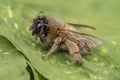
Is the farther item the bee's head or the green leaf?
the bee's head

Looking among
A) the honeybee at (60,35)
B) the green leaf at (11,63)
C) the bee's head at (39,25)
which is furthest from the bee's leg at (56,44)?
the green leaf at (11,63)

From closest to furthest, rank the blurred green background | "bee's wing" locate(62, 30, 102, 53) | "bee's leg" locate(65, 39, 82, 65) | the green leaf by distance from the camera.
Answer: the green leaf < the blurred green background < "bee's leg" locate(65, 39, 82, 65) < "bee's wing" locate(62, 30, 102, 53)

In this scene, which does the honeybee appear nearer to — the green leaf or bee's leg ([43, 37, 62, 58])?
bee's leg ([43, 37, 62, 58])

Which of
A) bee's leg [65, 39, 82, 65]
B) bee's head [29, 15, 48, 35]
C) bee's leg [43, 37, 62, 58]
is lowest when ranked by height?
bee's leg [65, 39, 82, 65]

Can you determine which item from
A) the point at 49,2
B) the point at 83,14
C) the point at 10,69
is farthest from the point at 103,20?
the point at 10,69

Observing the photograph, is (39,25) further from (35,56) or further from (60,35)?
(35,56)

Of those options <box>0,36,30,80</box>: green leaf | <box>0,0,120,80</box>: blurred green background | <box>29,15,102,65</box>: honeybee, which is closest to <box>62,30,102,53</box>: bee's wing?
<box>29,15,102,65</box>: honeybee

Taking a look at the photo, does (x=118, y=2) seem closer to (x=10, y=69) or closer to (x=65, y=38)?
(x=65, y=38)

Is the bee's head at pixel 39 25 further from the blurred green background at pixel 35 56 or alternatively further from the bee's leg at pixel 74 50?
the bee's leg at pixel 74 50
